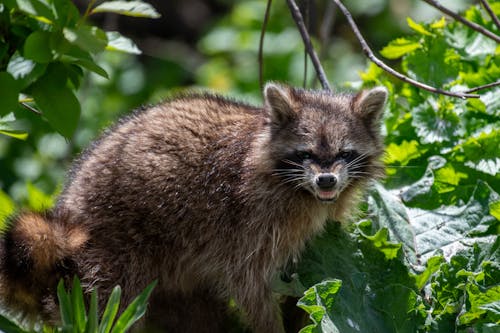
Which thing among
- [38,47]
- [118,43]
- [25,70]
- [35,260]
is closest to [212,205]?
[35,260]

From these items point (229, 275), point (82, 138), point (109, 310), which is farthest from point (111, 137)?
point (82, 138)

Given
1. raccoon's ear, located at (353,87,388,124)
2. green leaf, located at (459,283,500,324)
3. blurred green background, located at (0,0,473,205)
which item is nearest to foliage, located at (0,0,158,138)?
raccoon's ear, located at (353,87,388,124)

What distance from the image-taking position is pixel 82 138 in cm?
931

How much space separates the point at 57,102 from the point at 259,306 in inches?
70.7

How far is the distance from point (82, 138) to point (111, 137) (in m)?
3.69

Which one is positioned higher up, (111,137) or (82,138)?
(111,137)

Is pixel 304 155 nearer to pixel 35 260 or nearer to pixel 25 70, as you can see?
pixel 35 260

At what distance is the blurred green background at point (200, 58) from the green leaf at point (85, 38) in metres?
4.86

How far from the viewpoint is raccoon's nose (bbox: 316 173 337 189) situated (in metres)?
4.90

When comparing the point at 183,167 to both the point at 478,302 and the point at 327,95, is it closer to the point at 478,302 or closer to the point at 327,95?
the point at 327,95

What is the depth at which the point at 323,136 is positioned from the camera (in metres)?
5.14

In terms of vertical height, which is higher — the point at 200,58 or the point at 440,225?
the point at 440,225

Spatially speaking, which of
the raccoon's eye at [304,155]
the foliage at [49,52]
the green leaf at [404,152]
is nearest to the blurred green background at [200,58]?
the green leaf at [404,152]

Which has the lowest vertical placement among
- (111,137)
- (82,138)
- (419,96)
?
(82,138)
